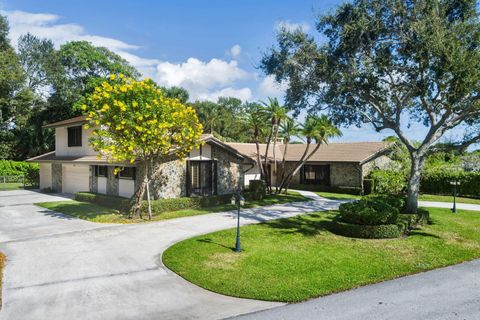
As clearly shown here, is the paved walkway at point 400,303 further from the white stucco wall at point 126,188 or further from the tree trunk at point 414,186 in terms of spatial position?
the white stucco wall at point 126,188

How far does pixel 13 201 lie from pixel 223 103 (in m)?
55.4

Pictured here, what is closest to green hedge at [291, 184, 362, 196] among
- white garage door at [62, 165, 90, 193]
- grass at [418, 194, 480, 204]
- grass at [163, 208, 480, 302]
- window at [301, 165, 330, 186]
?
window at [301, 165, 330, 186]

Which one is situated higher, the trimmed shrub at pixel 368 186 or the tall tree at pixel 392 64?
the tall tree at pixel 392 64

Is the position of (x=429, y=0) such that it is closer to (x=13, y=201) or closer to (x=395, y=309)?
(x=395, y=309)

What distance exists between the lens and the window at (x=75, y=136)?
27.2 meters

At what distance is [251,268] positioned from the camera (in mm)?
10836

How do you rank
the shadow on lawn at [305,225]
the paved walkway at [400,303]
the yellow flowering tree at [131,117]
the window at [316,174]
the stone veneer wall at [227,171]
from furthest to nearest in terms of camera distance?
the window at [316,174], the stone veneer wall at [227,171], the yellow flowering tree at [131,117], the shadow on lawn at [305,225], the paved walkway at [400,303]

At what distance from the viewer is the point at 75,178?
28844 millimetres

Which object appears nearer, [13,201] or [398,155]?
[13,201]

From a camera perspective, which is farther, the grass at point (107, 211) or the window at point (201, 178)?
the window at point (201, 178)

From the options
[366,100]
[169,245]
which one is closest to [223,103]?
[366,100]

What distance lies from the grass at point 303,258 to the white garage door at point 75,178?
1651 cm

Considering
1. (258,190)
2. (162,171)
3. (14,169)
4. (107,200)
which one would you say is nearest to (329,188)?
(258,190)

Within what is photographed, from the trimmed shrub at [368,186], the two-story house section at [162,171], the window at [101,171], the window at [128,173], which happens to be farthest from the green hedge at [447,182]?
the window at [101,171]
